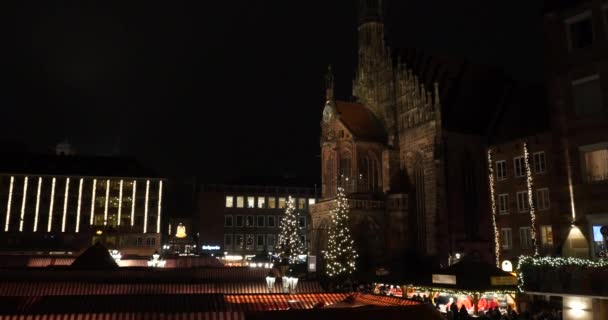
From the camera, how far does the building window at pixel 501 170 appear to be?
46062 mm

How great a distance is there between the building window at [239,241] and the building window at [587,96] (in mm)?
76771

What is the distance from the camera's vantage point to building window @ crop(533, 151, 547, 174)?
41.8 meters

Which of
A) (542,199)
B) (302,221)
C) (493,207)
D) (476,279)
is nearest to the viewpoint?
(476,279)

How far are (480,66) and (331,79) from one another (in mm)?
17547

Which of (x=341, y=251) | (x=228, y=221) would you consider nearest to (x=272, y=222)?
(x=228, y=221)

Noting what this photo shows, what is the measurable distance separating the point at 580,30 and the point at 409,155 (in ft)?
93.8

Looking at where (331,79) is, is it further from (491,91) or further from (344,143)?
(491,91)

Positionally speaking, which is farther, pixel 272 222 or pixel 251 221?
pixel 272 222

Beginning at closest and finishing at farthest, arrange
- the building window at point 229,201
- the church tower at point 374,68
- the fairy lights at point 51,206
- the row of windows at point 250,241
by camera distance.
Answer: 1. the church tower at point 374,68
2. the fairy lights at point 51,206
3. the row of windows at point 250,241
4. the building window at point 229,201

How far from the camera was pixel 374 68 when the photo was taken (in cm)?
6338

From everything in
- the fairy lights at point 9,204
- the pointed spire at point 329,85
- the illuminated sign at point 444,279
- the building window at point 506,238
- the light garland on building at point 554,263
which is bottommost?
the illuminated sign at point 444,279

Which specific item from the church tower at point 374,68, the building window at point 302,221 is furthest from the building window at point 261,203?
the church tower at point 374,68

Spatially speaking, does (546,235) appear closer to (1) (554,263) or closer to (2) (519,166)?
(2) (519,166)

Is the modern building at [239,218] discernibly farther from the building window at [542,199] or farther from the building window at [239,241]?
the building window at [542,199]
